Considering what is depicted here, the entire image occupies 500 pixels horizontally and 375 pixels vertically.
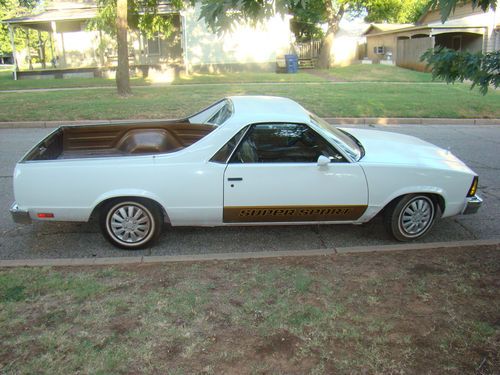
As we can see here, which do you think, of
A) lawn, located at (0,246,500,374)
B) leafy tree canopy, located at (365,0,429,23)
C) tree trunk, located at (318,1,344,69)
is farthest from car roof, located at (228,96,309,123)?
tree trunk, located at (318,1,344,69)

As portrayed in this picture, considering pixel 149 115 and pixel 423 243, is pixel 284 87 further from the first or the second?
pixel 423 243

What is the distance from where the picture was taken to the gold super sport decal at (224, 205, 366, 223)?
175 inches

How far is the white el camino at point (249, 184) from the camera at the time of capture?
4297 millimetres

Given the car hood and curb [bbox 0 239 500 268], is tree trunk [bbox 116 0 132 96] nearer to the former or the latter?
the car hood

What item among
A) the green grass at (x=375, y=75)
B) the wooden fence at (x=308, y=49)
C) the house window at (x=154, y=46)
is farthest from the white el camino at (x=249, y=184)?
the wooden fence at (x=308, y=49)

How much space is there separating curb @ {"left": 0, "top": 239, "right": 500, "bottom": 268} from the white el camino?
24 centimetres

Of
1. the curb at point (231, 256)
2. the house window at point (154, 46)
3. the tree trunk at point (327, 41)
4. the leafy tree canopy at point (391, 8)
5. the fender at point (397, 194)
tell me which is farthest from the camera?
the leafy tree canopy at point (391, 8)

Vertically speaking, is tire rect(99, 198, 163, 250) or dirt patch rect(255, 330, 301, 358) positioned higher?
tire rect(99, 198, 163, 250)

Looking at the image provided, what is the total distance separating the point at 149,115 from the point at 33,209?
349 inches

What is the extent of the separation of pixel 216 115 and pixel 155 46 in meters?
23.6

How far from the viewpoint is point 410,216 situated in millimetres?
4676

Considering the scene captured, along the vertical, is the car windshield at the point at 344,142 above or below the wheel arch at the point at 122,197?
above

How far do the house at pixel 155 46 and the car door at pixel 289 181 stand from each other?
68.8ft

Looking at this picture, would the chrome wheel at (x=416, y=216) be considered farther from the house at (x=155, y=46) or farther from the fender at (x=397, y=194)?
the house at (x=155, y=46)
